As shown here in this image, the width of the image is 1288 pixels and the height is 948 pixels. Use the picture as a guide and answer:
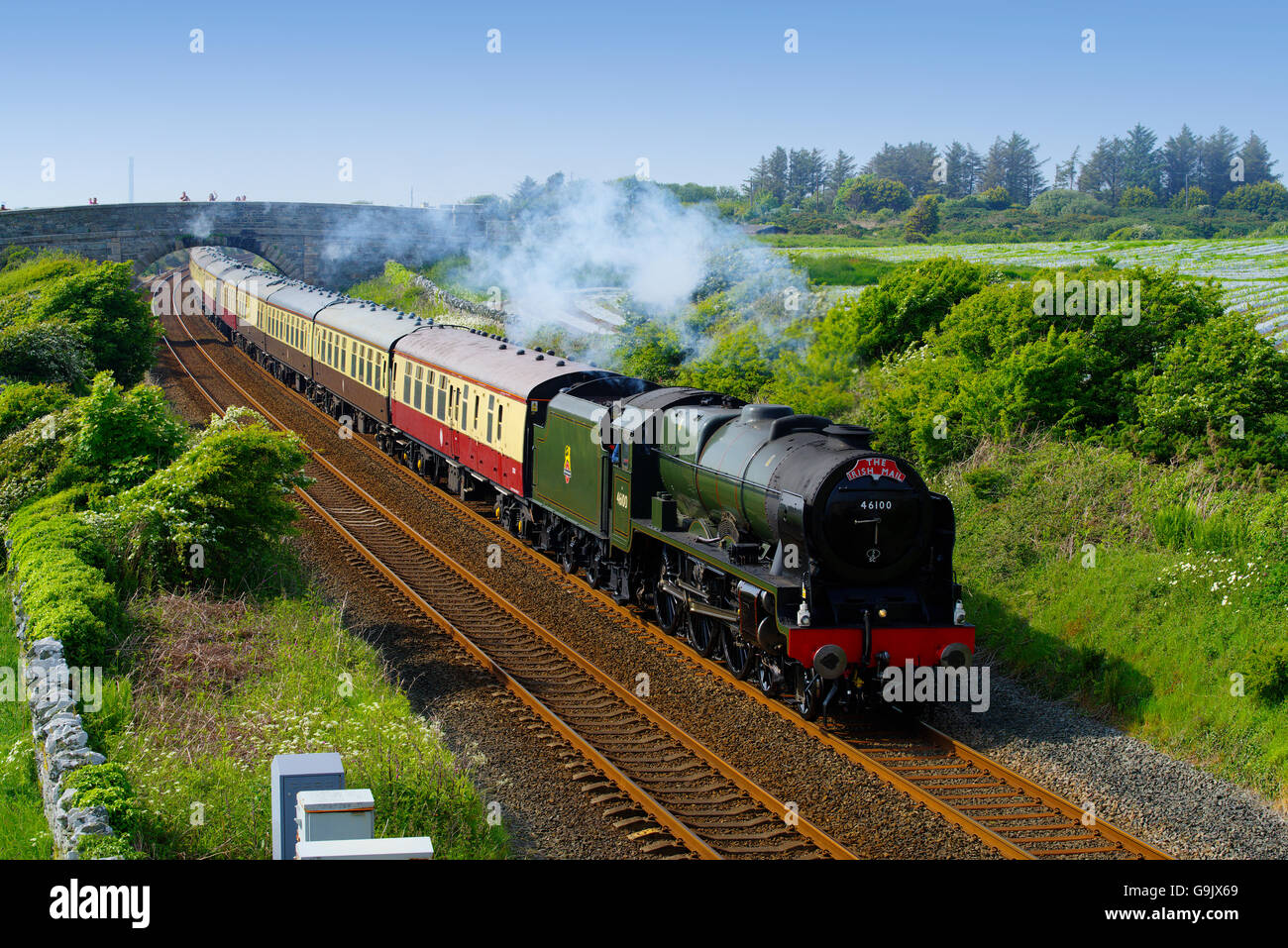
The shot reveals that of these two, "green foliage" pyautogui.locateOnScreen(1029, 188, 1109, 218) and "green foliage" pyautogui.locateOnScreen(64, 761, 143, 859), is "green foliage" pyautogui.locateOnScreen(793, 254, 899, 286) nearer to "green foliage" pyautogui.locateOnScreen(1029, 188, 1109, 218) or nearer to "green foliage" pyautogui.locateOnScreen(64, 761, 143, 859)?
"green foliage" pyautogui.locateOnScreen(64, 761, 143, 859)

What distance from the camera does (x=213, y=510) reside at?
1576cm

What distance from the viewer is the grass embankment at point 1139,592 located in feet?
38.8

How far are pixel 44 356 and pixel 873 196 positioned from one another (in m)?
72.2

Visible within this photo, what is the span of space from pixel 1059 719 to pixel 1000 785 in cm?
227

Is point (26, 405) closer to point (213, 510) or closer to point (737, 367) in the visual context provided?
point (213, 510)

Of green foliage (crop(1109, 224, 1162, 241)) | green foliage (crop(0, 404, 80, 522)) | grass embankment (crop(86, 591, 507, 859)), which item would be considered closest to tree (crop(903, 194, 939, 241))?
green foliage (crop(1109, 224, 1162, 241))

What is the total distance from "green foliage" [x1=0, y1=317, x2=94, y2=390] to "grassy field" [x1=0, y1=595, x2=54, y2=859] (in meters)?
18.9

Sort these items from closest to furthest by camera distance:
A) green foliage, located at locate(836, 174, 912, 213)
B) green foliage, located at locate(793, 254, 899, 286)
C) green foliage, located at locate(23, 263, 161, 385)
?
1. green foliage, located at locate(23, 263, 161, 385)
2. green foliage, located at locate(793, 254, 899, 286)
3. green foliage, located at locate(836, 174, 912, 213)

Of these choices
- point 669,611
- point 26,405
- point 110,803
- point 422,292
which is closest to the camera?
point 110,803

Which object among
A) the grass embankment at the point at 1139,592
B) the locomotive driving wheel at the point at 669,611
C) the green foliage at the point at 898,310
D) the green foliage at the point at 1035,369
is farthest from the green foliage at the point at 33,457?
the grass embankment at the point at 1139,592

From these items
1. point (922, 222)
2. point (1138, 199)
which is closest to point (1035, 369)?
point (922, 222)

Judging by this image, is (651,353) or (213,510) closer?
(213,510)

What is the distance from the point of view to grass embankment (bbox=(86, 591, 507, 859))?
8.84m

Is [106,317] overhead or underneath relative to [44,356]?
overhead
